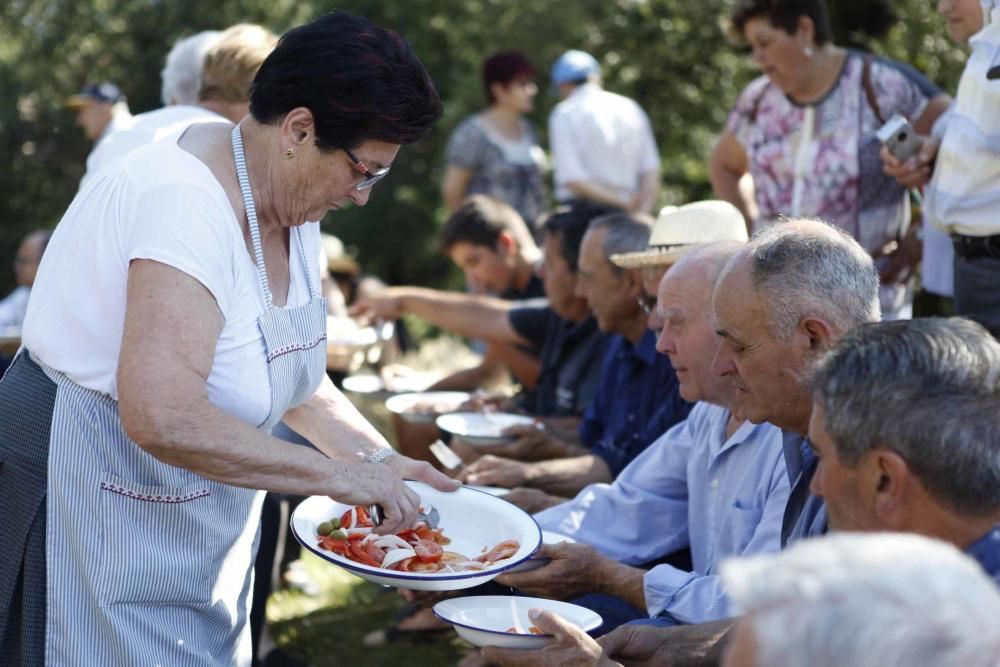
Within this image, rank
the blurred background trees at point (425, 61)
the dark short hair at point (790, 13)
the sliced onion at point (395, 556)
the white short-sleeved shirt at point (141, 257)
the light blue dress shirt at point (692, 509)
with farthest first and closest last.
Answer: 1. the blurred background trees at point (425, 61)
2. the dark short hair at point (790, 13)
3. the light blue dress shirt at point (692, 509)
4. the sliced onion at point (395, 556)
5. the white short-sleeved shirt at point (141, 257)

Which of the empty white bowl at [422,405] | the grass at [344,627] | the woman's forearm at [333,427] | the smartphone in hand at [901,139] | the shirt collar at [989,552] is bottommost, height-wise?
the grass at [344,627]

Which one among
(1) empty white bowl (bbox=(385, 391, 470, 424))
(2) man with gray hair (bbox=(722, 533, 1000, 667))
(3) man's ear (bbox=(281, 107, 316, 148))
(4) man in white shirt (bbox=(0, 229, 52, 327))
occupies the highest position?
(3) man's ear (bbox=(281, 107, 316, 148))

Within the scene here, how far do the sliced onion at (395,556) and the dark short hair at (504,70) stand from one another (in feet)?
16.1

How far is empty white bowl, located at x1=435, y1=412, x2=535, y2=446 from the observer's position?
4.20 meters

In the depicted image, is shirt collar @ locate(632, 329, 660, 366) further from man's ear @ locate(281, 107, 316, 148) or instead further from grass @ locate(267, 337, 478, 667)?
man's ear @ locate(281, 107, 316, 148)

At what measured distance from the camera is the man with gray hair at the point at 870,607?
3.81ft

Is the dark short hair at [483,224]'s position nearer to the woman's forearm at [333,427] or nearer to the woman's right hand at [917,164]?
the woman's right hand at [917,164]

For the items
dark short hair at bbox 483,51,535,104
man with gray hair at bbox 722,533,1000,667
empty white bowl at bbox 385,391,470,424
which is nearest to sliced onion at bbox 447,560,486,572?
man with gray hair at bbox 722,533,1000,667

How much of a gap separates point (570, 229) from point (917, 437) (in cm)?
322

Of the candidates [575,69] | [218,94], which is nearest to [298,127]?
[218,94]

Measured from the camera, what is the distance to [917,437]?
177cm

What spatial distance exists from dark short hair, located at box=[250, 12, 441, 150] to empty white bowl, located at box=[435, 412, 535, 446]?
6.38ft

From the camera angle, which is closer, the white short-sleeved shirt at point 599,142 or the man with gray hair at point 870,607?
the man with gray hair at point 870,607

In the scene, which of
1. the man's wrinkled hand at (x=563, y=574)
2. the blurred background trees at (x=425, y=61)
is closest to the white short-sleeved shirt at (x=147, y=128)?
the man's wrinkled hand at (x=563, y=574)
